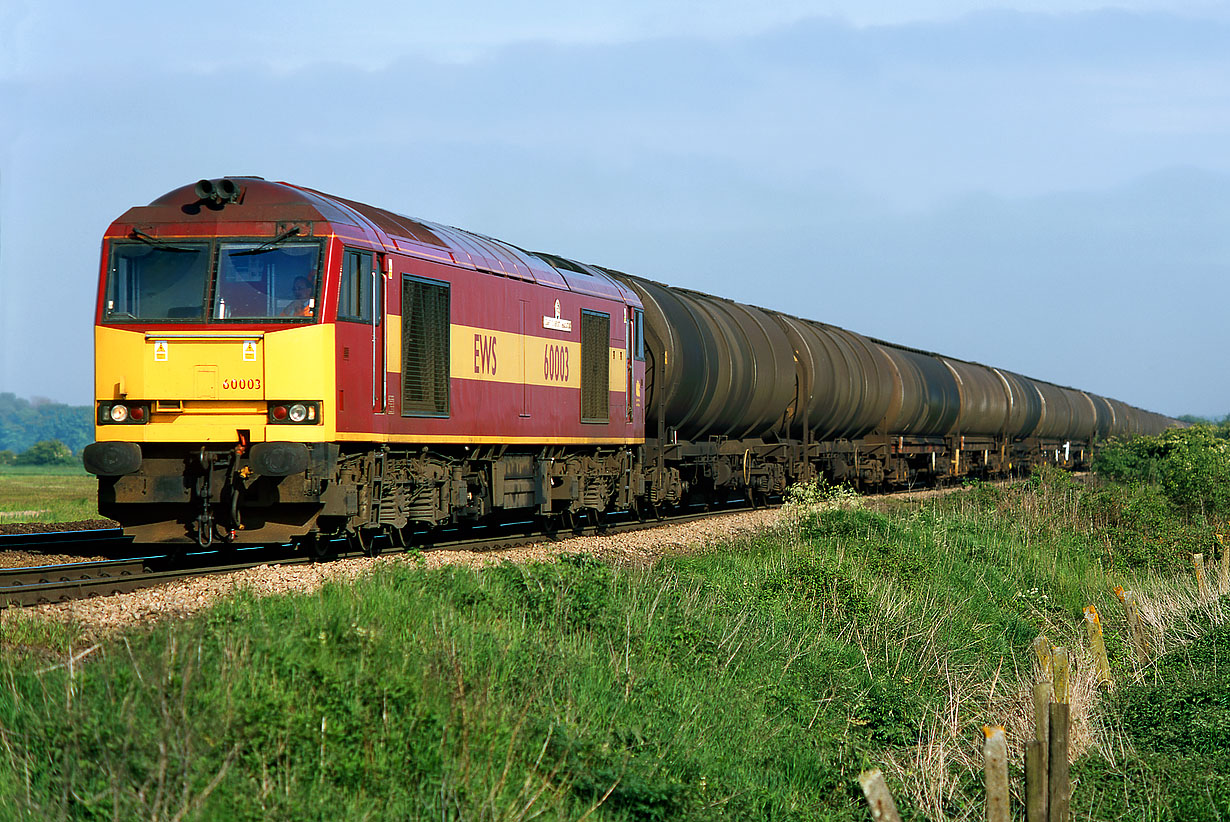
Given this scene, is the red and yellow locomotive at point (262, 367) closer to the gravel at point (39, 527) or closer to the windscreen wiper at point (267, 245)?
the windscreen wiper at point (267, 245)

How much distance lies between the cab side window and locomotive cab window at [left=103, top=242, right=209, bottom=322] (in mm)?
1451

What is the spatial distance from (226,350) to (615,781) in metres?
7.32

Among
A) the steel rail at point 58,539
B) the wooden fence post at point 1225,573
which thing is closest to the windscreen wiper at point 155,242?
the steel rail at point 58,539

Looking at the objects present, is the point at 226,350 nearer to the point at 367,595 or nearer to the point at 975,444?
the point at 367,595

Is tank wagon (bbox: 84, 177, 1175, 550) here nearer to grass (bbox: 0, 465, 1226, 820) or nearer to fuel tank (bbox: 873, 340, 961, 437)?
grass (bbox: 0, 465, 1226, 820)

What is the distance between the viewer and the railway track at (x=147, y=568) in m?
10.7

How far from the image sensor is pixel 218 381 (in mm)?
12375

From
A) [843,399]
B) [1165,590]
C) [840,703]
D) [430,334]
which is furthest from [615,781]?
[843,399]

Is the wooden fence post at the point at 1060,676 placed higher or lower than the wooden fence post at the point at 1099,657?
higher

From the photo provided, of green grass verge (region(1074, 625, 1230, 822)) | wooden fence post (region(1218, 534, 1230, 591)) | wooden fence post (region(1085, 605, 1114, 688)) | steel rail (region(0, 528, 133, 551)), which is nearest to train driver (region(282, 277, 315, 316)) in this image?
steel rail (region(0, 528, 133, 551))

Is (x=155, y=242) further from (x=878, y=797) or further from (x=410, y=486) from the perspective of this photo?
(x=878, y=797)

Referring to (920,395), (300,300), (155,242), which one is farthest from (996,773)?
(920,395)

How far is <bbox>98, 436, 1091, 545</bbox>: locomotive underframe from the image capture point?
1230 cm

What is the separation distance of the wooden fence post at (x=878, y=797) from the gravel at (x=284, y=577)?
4.89 metres
